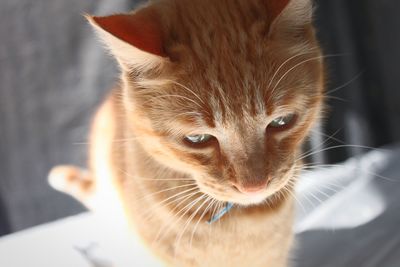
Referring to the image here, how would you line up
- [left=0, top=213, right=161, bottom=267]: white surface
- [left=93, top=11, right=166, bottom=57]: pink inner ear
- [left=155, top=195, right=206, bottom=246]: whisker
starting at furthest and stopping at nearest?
1. [left=0, top=213, right=161, bottom=267]: white surface
2. [left=155, top=195, right=206, bottom=246]: whisker
3. [left=93, top=11, right=166, bottom=57]: pink inner ear

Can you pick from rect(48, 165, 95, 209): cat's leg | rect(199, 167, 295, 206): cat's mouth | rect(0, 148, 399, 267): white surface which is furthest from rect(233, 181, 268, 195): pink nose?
rect(48, 165, 95, 209): cat's leg

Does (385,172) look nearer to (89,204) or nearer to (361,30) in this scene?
(361,30)

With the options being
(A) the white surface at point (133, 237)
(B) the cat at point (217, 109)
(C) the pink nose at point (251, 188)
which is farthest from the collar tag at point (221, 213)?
(A) the white surface at point (133, 237)

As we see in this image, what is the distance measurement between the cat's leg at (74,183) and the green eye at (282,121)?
0.82m

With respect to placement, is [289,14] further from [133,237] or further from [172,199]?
[133,237]

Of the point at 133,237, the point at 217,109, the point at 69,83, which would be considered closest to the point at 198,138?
the point at 217,109

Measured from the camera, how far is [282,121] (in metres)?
1.00

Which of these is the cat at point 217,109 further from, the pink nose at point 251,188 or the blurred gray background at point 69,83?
the blurred gray background at point 69,83

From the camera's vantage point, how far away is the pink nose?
0.97 meters

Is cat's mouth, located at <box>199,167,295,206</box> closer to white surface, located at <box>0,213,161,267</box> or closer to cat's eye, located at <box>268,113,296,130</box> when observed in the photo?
cat's eye, located at <box>268,113,296,130</box>

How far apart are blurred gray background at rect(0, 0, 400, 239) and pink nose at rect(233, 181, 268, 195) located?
802mm

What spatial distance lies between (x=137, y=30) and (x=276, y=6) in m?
0.26

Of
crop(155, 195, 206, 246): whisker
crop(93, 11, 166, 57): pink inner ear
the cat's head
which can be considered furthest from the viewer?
crop(155, 195, 206, 246): whisker

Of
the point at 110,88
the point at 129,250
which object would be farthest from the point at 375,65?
the point at 129,250
